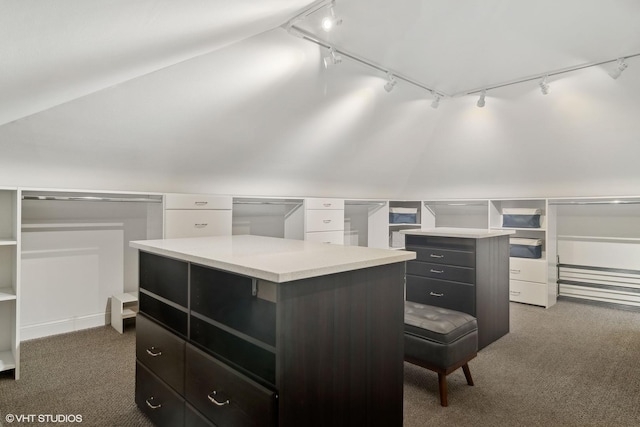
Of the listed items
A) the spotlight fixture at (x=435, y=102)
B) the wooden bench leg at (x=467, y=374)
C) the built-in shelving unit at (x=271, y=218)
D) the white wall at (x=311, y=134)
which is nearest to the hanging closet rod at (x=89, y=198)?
the white wall at (x=311, y=134)

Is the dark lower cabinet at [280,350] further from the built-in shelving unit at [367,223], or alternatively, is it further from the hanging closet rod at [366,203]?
the built-in shelving unit at [367,223]

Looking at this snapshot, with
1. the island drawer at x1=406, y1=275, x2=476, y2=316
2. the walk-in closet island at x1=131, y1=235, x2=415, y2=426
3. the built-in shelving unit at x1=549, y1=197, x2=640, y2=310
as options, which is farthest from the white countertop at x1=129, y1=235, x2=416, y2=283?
the built-in shelving unit at x1=549, y1=197, x2=640, y2=310

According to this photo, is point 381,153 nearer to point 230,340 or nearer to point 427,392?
point 427,392

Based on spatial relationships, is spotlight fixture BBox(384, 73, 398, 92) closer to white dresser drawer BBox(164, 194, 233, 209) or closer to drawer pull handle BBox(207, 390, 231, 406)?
white dresser drawer BBox(164, 194, 233, 209)

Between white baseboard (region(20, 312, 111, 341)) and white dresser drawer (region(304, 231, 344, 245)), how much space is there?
2323 mm

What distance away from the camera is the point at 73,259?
139 inches

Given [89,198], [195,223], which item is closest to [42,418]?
[89,198]

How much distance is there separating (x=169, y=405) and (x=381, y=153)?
155 inches

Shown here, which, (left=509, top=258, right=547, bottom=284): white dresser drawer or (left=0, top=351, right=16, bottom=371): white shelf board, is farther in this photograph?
(left=509, top=258, right=547, bottom=284): white dresser drawer

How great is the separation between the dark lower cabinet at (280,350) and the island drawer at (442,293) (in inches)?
65.3

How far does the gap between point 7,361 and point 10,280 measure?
0.60m

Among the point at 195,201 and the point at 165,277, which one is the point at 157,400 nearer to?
the point at 165,277

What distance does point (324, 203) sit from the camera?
4848mm

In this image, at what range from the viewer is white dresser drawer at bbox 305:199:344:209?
185 inches
